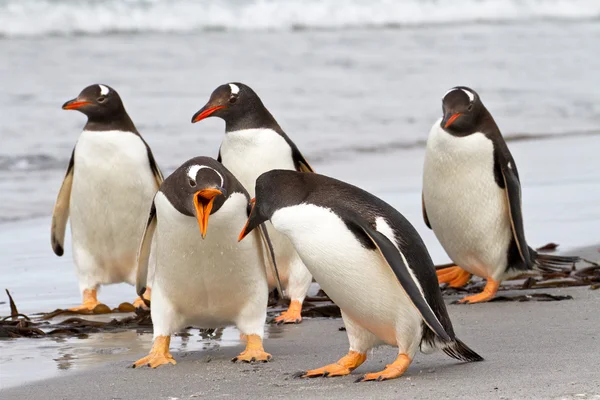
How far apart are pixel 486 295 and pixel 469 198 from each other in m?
0.50

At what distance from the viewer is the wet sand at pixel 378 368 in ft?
12.2

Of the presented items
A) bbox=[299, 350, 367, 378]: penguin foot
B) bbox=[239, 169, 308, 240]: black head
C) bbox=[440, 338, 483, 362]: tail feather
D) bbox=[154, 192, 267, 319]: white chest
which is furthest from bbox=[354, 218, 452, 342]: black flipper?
bbox=[154, 192, 267, 319]: white chest

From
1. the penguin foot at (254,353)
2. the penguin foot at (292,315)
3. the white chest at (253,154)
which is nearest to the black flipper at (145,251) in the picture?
the penguin foot at (254,353)

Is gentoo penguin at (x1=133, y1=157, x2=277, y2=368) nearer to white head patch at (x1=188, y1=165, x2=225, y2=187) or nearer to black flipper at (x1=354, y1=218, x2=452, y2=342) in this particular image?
white head patch at (x1=188, y1=165, x2=225, y2=187)

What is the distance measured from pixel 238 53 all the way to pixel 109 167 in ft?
47.4

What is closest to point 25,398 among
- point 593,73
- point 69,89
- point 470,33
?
point 69,89

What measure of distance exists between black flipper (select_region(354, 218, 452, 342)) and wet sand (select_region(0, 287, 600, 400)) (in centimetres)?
20

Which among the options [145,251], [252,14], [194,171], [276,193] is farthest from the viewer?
[252,14]

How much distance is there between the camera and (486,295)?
19.6 ft

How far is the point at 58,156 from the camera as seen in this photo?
1108cm

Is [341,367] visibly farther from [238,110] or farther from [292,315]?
[238,110]

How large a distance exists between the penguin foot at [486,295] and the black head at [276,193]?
2.01 metres

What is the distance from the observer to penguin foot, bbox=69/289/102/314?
5.83m

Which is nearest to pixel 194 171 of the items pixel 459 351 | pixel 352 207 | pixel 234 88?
pixel 352 207
